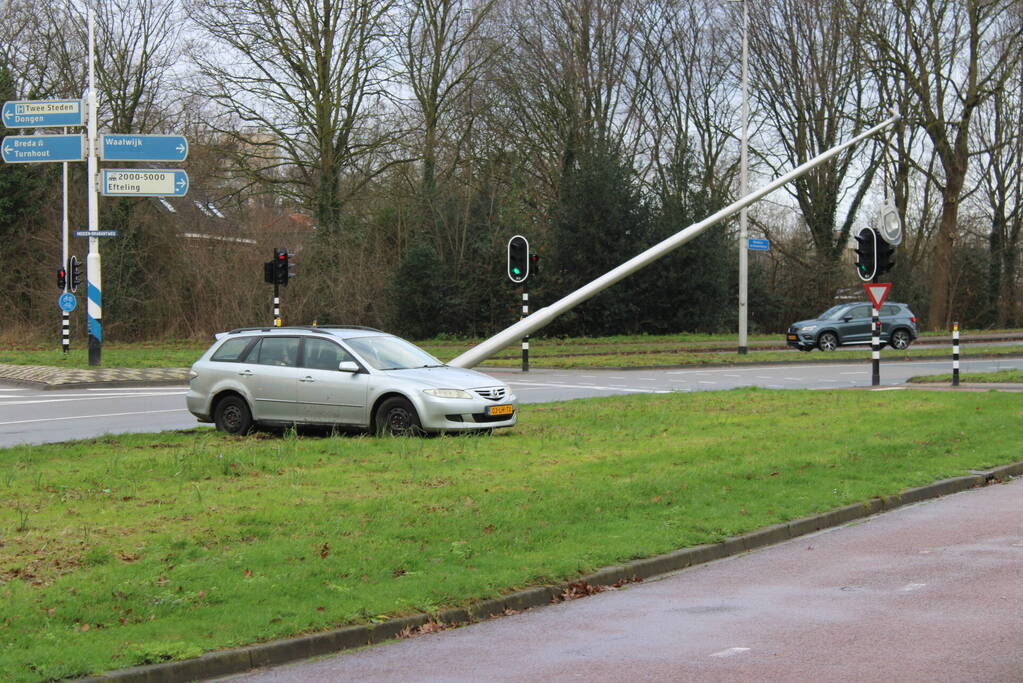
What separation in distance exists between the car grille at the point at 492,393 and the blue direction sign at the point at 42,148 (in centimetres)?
1772

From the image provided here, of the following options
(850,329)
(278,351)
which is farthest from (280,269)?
(850,329)

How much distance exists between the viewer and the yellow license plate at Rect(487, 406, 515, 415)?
Result: 1497 cm

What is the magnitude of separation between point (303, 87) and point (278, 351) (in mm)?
29593

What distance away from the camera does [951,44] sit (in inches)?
1777

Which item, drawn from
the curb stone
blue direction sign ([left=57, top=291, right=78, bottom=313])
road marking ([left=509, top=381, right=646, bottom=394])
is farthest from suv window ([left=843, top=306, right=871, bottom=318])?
the curb stone

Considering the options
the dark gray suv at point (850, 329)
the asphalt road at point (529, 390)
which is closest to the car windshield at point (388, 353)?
the asphalt road at point (529, 390)

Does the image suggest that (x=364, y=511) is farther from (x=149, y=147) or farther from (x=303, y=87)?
(x=303, y=87)

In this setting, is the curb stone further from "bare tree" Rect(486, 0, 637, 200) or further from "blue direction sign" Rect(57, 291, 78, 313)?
"bare tree" Rect(486, 0, 637, 200)

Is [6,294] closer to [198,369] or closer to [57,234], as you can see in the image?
[57,234]

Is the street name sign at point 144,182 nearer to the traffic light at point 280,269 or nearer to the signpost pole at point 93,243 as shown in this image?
the signpost pole at point 93,243

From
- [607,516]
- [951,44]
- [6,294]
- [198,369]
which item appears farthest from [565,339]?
[607,516]

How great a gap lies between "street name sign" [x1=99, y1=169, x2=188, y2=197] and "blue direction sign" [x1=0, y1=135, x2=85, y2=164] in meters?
1.20

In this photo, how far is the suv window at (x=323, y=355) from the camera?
610 inches

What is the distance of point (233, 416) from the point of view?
15.9 meters
